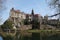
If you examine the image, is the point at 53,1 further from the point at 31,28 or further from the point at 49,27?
the point at 31,28

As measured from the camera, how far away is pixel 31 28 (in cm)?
7800

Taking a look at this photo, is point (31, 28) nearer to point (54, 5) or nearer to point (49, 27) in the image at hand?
point (49, 27)

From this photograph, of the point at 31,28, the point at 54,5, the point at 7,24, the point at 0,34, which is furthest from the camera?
the point at 31,28

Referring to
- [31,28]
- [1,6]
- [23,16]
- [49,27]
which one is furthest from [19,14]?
[1,6]

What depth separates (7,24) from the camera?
53.2 meters

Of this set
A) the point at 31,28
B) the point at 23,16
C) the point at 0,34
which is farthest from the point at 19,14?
the point at 0,34

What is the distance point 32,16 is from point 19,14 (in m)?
7.08

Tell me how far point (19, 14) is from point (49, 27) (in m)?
40.6

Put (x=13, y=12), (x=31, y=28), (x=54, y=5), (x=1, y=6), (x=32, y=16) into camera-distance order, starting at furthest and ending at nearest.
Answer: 1. (x=32, y=16)
2. (x=13, y=12)
3. (x=31, y=28)
4. (x=1, y=6)
5. (x=54, y=5)

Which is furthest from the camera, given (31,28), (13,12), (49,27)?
(13,12)

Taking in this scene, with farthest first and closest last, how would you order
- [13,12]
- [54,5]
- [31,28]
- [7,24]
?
[13,12] < [31,28] < [7,24] < [54,5]

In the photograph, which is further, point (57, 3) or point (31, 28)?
point (31, 28)

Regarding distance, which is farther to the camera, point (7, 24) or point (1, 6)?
point (7, 24)

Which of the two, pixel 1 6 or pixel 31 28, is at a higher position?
pixel 1 6
